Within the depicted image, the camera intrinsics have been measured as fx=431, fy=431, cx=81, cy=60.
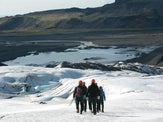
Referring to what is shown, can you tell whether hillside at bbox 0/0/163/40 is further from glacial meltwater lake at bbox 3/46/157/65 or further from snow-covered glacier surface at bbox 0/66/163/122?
snow-covered glacier surface at bbox 0/66/163/122

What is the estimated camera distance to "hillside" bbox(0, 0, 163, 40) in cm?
14938

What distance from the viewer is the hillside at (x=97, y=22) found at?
149 metres

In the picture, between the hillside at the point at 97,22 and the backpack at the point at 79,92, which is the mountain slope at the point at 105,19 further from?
the backpack at the point at 79,92

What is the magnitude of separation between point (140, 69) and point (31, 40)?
270 feet

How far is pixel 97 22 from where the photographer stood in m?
163

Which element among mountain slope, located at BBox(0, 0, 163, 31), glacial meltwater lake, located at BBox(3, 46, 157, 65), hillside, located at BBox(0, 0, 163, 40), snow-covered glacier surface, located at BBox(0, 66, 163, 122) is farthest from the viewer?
mountain slope, located at BBox(0, 0, 163, 31)

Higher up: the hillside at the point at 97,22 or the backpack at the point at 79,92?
the hillside at the point at 97,22

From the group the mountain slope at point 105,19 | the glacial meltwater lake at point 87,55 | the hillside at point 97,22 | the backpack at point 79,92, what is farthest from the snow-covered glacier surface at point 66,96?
the mountain slope at point 105,19

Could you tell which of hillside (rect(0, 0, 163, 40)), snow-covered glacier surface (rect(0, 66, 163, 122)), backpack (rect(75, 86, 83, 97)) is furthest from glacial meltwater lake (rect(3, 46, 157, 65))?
backpack (rect(75, 86, 83, 97))

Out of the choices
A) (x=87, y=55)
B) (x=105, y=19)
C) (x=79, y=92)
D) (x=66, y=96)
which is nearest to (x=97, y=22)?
(x=105, y=19)

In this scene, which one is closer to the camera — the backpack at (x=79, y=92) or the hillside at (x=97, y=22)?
the backpack at (x=79, y=92)

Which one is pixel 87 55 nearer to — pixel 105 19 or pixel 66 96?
pixel 66 96

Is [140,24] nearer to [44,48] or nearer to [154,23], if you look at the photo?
[154,23]

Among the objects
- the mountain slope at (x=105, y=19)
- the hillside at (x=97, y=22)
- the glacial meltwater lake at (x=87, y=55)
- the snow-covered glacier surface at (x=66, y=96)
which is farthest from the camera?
the mountain slope at (x=105, y=19)
